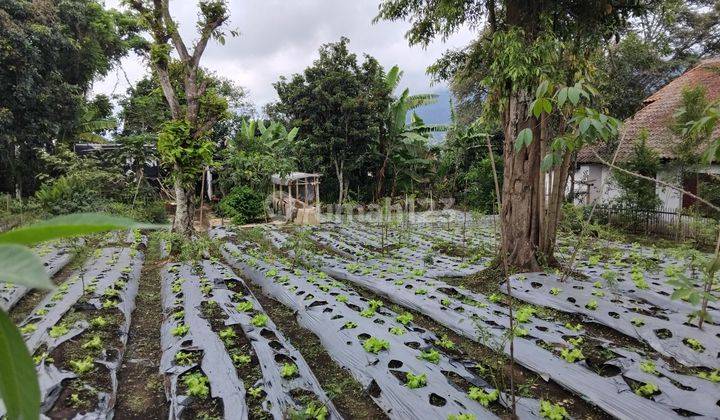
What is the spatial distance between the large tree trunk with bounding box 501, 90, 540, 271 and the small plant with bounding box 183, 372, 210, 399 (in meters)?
3.81

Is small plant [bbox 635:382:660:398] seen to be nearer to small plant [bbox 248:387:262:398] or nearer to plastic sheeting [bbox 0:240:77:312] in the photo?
small plant [bbox 248:387:262:398]

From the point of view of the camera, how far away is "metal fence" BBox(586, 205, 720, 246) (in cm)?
883

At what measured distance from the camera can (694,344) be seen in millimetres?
3588

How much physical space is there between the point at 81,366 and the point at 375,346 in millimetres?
2234

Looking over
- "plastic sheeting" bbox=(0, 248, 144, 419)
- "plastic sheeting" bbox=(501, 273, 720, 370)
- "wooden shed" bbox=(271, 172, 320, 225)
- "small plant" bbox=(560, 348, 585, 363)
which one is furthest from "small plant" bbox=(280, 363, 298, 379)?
"wooden shed" bbox=(271, 172, 320, 225)

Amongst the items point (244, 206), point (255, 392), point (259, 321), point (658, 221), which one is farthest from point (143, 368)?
Result: point (658, 221)

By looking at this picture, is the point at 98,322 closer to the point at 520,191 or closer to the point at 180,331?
the point at 180,331

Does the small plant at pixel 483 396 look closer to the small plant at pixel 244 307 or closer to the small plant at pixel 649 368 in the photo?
the small plant at pixel 649 368

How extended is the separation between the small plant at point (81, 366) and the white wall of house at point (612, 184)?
7594 millimetres

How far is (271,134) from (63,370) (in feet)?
46.0

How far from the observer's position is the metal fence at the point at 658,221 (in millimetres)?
8828

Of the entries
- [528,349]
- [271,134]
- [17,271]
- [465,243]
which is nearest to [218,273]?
[528,349]

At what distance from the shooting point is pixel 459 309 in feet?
14.9

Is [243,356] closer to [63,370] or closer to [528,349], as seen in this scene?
[63,370]
